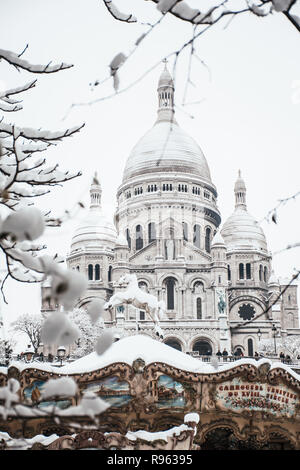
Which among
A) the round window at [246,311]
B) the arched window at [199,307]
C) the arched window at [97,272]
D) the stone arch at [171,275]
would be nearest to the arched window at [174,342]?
the arched window at [199,307]

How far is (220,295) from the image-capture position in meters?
52.8

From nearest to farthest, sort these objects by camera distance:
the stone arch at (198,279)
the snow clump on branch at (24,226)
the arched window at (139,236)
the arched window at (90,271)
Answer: the snow clump on branch at (24,226) → the stone arch at (198,279) → the arched window at (90,271) → the arched window at (139,236)

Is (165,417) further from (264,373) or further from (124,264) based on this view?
(124,264)

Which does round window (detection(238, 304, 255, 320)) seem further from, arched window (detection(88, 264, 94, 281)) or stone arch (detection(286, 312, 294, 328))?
arched window (detection(88, 264, 94, 281))

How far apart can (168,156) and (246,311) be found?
59.5 feet

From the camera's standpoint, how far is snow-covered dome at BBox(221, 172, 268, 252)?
63.0 metres

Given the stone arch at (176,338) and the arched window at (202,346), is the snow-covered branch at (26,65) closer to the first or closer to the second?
the stone arch at (176,338)

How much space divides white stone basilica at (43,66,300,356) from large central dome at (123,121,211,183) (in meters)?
0.12

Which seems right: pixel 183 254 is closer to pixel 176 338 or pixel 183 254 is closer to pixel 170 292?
pixel 170 292

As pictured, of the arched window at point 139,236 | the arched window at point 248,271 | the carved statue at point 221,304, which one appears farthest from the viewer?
the arched window at point 139,236

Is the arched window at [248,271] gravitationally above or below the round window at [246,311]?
above

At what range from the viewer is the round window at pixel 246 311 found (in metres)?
57.6

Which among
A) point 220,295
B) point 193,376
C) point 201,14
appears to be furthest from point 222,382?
point 220,295

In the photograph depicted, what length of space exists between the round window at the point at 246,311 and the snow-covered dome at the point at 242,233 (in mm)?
6544
